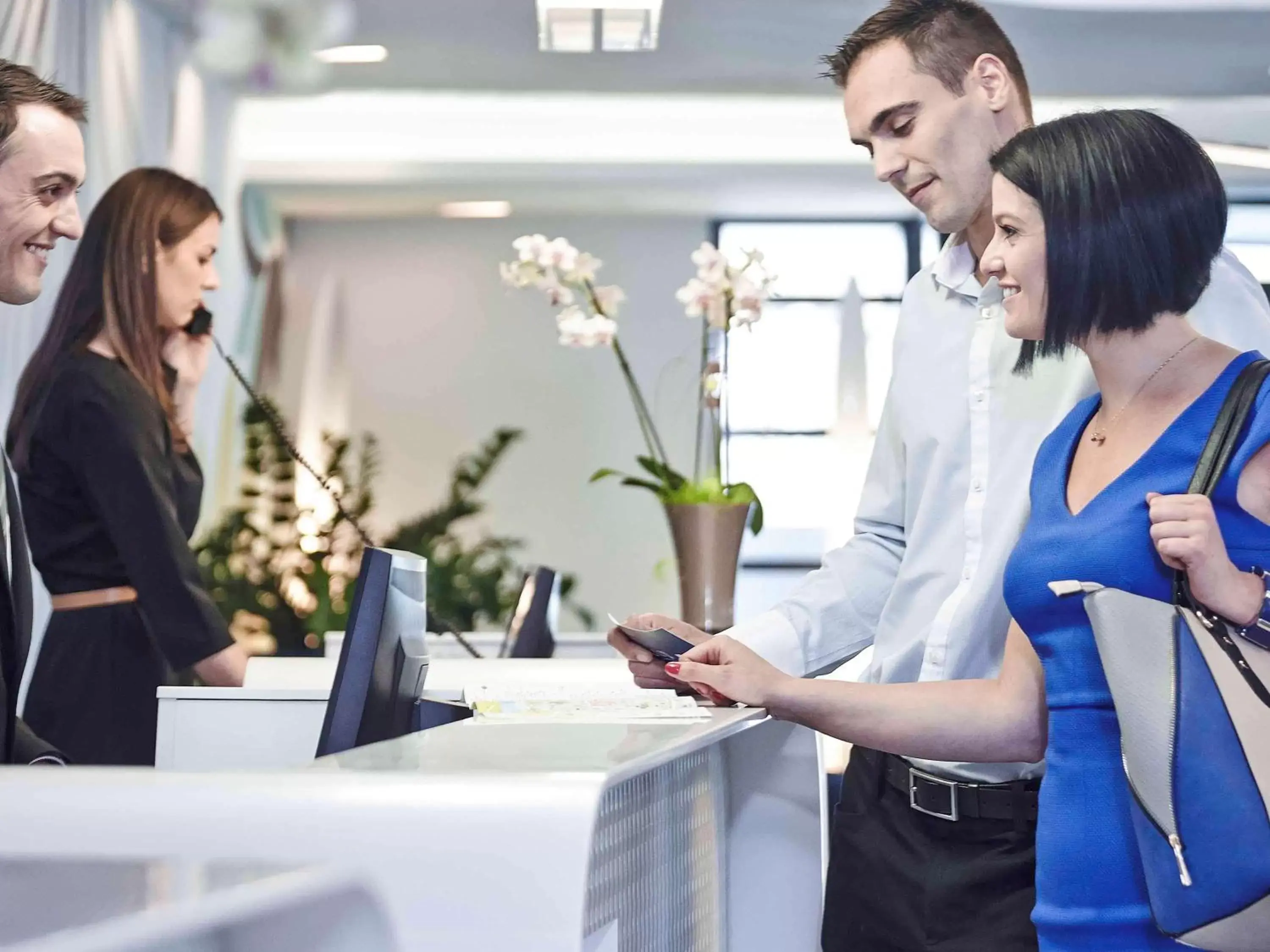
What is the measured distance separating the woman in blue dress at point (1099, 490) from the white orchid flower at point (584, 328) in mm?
1629

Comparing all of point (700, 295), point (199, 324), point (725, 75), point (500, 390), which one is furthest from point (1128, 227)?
point (500, 390)

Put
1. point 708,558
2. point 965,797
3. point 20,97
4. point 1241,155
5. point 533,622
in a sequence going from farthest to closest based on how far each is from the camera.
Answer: point 1241,155 → point 533,622 → point 708,558 → point 20,97 → point 965,797

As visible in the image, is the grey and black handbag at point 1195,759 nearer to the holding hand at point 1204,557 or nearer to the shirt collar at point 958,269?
the holding hand at point 1204,557

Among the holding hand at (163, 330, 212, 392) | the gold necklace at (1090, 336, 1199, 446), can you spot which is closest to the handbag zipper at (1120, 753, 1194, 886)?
the gold necklace at (1090, 336, 1199, 446)

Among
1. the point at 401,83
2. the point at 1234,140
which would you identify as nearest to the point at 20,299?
the point at 401,83

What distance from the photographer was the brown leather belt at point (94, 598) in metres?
2.50

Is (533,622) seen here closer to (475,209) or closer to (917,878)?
(917,878)

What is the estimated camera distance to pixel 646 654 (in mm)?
1538

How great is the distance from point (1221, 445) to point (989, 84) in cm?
70

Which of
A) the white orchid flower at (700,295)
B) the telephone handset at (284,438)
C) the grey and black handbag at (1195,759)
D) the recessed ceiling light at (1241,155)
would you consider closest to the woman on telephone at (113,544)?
the telephone handset at (284,438)

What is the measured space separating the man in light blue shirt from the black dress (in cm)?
117

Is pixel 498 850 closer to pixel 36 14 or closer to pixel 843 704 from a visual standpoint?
pixel 843 704

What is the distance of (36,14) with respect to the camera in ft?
11.7

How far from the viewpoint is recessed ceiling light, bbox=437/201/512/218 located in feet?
24.1
